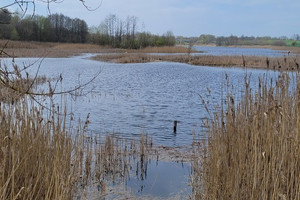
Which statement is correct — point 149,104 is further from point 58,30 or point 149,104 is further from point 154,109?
point 58,30

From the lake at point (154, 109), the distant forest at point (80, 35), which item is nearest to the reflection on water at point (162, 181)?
the lake at point (154, 109)

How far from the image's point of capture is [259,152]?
3.04 meters

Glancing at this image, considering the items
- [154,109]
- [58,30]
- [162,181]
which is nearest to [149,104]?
[154,109]

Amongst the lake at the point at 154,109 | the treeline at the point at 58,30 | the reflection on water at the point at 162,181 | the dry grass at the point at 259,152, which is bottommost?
the reflection on water at the point at 162,181

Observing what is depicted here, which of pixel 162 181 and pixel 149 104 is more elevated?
pixel 149 104

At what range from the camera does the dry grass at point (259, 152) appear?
285cm

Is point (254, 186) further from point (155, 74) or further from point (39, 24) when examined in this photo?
point (39, 24)

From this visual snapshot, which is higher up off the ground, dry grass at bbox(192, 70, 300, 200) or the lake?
dry grass at bbox(192, 70, 300, 200)

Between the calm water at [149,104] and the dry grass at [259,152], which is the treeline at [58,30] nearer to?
the calm water at [149,104]

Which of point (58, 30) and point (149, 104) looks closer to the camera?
point (149, 104)

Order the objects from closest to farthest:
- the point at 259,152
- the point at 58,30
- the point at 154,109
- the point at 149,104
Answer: the point at 259,152 → the point at 154,109 → the point at 149,104 → the point at 58,30

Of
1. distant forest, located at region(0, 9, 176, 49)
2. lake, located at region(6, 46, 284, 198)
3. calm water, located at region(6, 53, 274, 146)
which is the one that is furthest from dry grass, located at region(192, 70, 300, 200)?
distant forest, located at region(0, 9, 176, 49)

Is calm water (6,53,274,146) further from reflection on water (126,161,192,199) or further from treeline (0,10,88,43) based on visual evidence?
treeline (0,10,88,43)

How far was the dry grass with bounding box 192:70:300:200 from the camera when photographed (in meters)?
2.85
